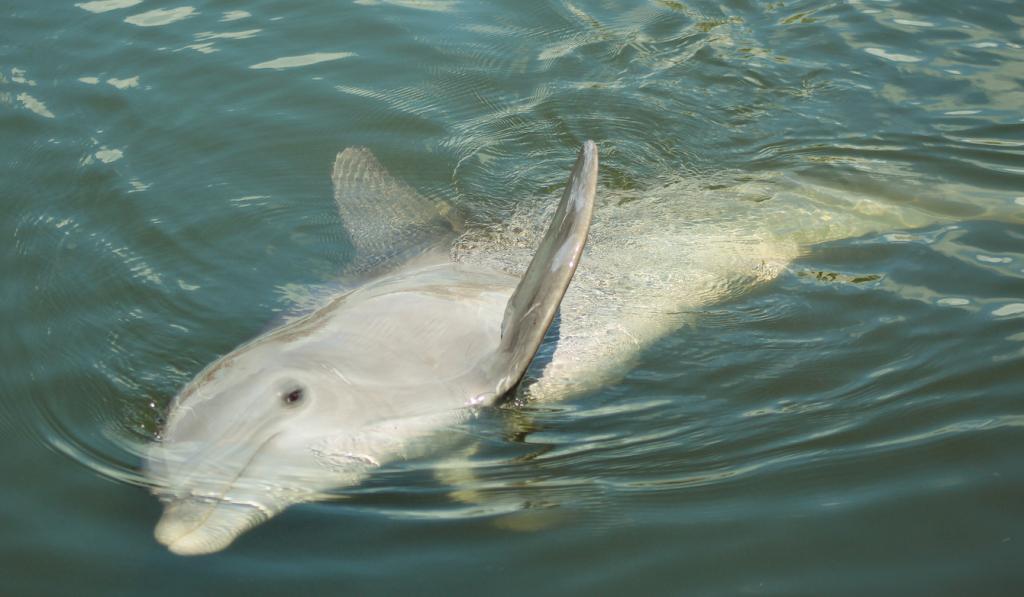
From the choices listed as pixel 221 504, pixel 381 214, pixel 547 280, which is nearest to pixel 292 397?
pixel 221 504

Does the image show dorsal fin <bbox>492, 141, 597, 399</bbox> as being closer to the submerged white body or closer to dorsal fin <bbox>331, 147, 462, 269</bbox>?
the submerged white body

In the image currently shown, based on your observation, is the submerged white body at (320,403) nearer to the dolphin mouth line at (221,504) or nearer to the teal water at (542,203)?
the dolphin mouth line at (221,504)

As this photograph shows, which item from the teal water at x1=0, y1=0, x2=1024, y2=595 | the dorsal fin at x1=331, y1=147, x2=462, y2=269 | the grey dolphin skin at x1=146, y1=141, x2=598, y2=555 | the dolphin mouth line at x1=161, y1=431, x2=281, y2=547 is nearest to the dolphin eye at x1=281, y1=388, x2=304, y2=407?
the grey dolphin skin at x1=146, y1=141, x2=598, y2=555

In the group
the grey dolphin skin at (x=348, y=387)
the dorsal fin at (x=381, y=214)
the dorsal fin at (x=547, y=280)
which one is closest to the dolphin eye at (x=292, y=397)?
the grey dolphin skin at (x=348, y=387)

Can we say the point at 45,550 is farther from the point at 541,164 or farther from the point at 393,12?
the point at 393,12

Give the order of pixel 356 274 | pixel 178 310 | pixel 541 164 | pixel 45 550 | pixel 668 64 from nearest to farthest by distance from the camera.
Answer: pixel 45 550, pixel 178 310, pixel 356 274, pixel 541 164, pixel 668 64

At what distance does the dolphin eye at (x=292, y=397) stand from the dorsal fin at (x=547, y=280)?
95cm

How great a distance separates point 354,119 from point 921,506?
5.48m

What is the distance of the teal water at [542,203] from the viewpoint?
382 cm

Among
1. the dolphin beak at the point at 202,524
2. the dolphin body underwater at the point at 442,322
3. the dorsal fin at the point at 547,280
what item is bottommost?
the dolphin beak at the point at 202,524

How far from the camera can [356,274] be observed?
20.1ft

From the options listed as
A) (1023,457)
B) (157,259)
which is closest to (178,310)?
(157,259)

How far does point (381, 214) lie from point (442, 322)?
1.79 meters

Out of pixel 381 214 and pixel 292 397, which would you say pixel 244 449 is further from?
pixel 381 214
